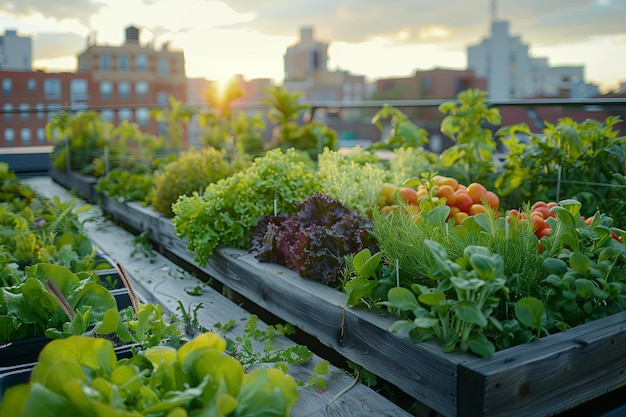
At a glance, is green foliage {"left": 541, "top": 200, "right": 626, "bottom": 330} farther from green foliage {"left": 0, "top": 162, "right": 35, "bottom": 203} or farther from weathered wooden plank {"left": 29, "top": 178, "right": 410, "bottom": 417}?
green foliage {"left": 0, "top": 162, "right": 35, "bottom": 203}

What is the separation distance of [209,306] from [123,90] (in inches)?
2716

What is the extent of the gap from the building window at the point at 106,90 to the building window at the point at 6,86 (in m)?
14.0

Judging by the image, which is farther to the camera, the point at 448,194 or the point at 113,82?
the point at 113,82

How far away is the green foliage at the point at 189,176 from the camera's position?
321 cm

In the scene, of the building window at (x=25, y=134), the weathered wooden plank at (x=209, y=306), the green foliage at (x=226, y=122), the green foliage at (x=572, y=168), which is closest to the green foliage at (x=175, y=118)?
the green foliage at (x=226, y=122)

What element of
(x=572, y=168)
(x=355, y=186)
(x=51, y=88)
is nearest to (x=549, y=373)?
(x=355, y=186)

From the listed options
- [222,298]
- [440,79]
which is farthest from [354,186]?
[440,79]

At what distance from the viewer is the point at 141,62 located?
68.9m

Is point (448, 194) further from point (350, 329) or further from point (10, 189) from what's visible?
point (10, 189)

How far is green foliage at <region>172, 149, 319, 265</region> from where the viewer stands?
2.49 metres

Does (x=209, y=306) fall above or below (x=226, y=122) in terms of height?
below

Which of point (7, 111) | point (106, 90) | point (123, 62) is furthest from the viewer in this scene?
point (123, 62)

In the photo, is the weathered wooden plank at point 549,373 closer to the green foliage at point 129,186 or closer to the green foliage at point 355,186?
the green foliage at point 355,186

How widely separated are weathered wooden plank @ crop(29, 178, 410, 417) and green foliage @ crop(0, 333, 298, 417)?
1.84 feet
